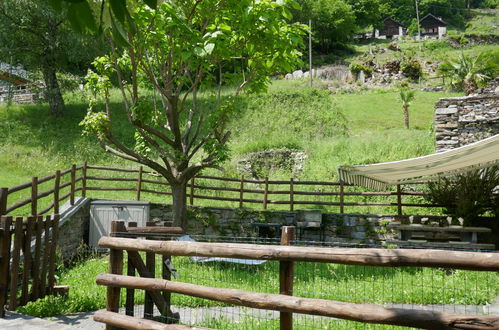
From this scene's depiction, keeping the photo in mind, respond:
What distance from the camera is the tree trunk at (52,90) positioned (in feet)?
71.9

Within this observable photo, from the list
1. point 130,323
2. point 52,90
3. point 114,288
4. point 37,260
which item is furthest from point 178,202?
point 52,90

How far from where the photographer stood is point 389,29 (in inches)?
2638

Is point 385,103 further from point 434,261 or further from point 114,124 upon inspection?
point 434,261

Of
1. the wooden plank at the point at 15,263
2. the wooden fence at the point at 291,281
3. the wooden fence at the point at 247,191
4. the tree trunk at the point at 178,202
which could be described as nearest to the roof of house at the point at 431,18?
the wooden fence at the point at 247,191

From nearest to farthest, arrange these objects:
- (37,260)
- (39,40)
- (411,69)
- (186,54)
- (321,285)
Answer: (37,260)
(321,285)
(186,54)
(39,40)
(411,69)

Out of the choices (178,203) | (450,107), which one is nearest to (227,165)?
(178,203)

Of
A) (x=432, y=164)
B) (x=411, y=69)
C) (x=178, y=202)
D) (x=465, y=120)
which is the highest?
(x=411, y=69)

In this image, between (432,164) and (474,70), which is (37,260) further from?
(474,70)

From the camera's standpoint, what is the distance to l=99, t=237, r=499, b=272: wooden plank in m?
2.80

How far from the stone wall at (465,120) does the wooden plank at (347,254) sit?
1030 centimetres

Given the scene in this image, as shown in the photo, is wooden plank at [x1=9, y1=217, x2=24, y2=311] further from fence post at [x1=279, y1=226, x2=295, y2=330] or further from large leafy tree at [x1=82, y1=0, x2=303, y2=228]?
fence post at [x1=279, y1=226, x2=295, y2=330]

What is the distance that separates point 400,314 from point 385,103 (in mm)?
23212

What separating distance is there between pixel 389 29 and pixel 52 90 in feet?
182

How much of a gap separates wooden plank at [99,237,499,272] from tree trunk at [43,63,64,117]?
20.1 m
